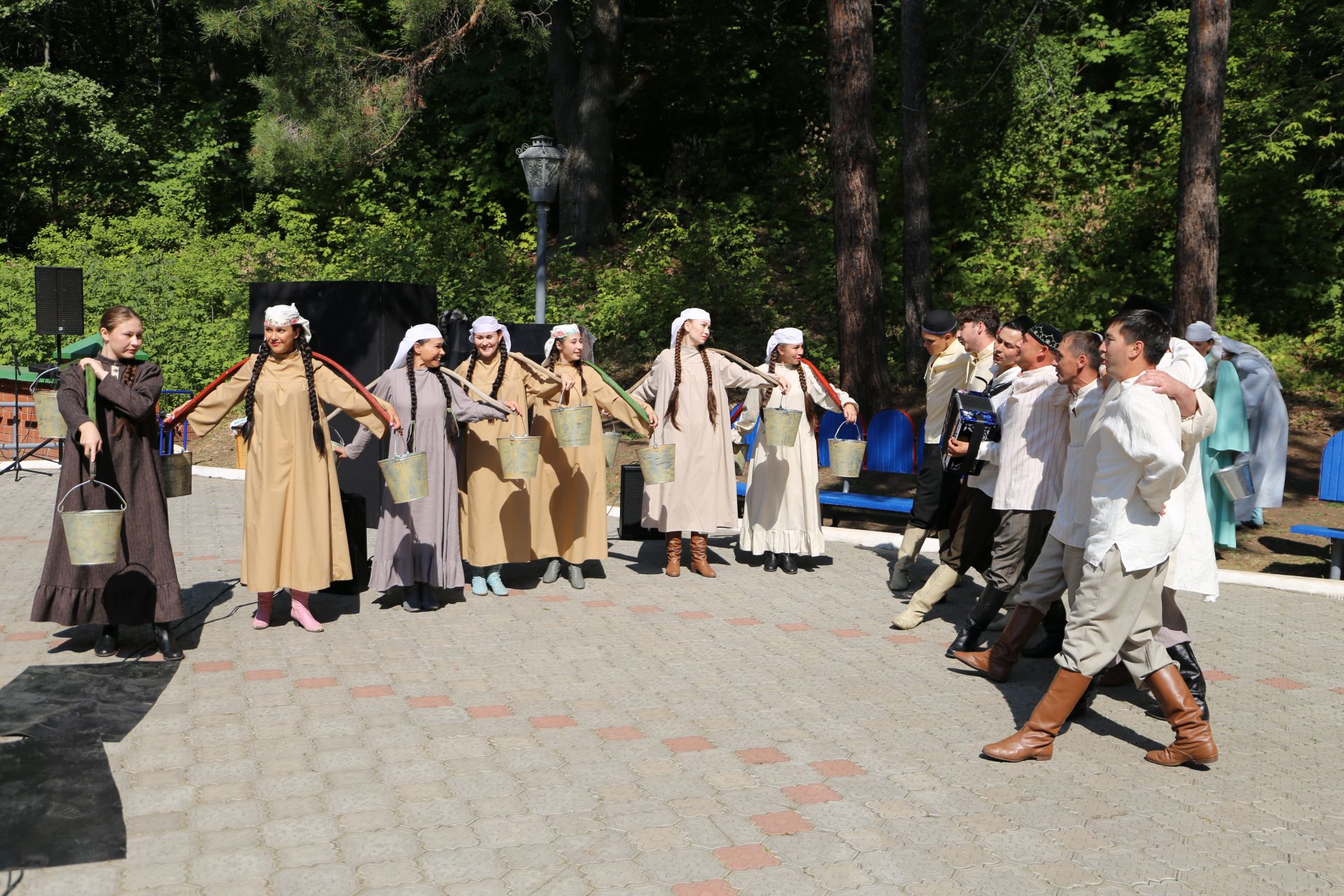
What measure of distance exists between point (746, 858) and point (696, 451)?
518 centimetres

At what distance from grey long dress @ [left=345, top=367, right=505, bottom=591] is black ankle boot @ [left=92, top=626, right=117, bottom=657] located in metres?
1.68

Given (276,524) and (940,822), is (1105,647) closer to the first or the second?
(940,822)

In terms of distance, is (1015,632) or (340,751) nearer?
(340,751)

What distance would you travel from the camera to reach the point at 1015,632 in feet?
21.2

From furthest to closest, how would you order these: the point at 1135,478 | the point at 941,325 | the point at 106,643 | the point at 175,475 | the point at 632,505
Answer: the point at 632,505
the point at 941,325
the point at 175,475
the point at 106,643
the point at 1135,478

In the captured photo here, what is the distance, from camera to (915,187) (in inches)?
683

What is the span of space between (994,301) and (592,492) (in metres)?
12.3

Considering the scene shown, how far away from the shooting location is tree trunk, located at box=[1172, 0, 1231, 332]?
456 inches

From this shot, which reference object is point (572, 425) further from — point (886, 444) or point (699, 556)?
point (886, 444)

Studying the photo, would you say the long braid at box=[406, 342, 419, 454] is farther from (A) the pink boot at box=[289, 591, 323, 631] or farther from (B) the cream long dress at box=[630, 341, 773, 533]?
(B) the cream long dress at box=[630, 341, 773, 533]

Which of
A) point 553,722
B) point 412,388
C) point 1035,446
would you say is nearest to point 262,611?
point 412,388

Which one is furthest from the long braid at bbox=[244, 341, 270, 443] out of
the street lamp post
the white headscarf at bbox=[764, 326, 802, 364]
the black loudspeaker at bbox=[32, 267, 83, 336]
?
the black loudspeaker at bbox=[32, 267, 83, 336]

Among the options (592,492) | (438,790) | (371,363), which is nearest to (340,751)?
(438,790)

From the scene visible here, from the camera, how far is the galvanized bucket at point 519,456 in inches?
308
